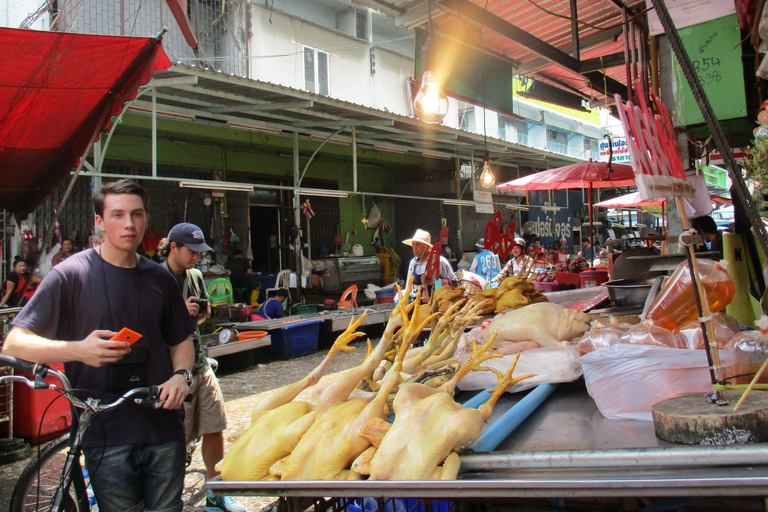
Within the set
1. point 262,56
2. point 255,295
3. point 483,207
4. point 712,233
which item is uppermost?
point 262,56

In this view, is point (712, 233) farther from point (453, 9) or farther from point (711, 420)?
point (711, 420)

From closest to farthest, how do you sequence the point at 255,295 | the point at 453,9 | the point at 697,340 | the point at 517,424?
1. the point at 517,424
2. the point at 697,340
3. the point at 453,9
4. the point at 255,295

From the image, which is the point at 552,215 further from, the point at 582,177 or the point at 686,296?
→ the point at 686,296

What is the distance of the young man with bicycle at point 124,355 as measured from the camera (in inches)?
89.4

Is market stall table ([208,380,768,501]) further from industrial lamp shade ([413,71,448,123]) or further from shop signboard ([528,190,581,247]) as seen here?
shop signboard ([528,190,581,247])

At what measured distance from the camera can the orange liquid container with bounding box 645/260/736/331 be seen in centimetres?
237

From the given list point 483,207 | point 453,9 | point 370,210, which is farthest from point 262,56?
point 453,9

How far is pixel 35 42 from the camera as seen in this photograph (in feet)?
11.5

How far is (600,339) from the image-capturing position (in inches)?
90.5

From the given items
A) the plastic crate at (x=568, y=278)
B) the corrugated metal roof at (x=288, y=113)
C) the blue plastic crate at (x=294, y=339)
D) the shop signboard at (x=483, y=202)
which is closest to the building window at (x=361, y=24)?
the corrugated metal roof at (x=288, y=113)

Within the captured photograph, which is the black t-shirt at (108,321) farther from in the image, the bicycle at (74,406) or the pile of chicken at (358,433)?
the pile of chicken at (358,433)

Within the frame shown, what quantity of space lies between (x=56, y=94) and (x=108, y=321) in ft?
8.58

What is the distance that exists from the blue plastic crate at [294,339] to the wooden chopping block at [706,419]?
7949mm

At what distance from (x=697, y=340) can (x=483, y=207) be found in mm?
13966
